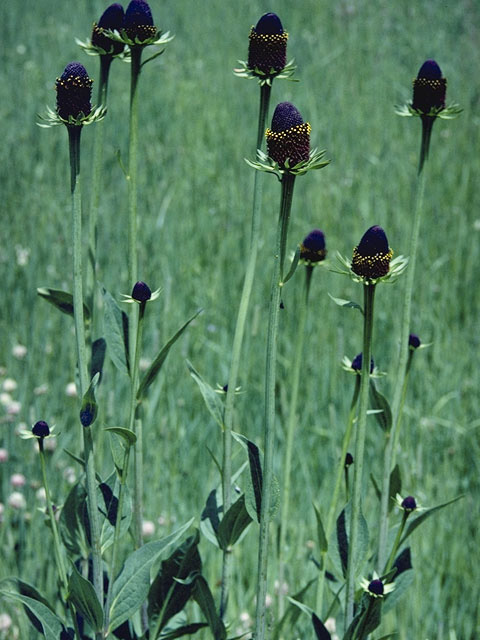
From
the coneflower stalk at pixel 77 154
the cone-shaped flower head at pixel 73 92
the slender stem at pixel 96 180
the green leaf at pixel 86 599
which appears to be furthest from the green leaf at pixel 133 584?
the cone-shaped flower head at pixel 73 92

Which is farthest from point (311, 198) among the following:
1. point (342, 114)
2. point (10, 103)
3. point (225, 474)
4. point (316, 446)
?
point (225, 474)

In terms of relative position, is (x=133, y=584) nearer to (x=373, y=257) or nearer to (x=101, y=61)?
(x=373, y=257)

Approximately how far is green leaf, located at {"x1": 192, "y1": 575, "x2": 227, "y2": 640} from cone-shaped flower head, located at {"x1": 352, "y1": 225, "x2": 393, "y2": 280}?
64cm

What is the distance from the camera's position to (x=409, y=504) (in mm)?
1412

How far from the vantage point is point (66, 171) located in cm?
420

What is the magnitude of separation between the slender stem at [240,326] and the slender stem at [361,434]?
19cm

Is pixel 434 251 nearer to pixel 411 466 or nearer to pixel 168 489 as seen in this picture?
pixel 411 466

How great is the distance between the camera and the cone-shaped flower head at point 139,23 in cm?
129

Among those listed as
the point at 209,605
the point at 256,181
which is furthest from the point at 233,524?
the point at 256,181

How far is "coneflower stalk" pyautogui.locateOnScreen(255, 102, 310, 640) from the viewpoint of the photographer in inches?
43.0

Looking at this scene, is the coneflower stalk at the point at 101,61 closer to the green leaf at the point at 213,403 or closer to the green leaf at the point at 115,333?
the green leaf at the point at 115,333

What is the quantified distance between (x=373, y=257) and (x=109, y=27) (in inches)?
24.5

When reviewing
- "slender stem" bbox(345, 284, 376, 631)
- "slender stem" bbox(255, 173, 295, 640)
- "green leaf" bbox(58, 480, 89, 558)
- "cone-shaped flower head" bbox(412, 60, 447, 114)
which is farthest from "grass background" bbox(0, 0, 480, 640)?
"cone-shaped flower head" bbox(412, 60, 447, 114)

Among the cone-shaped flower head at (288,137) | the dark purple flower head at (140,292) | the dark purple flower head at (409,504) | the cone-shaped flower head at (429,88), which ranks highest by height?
the cone-shaped flower head at (429,88)
